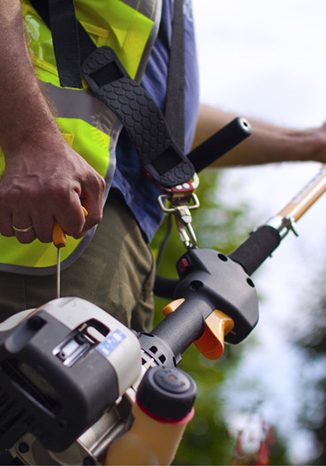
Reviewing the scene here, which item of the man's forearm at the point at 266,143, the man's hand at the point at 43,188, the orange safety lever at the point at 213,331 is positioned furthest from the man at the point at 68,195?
the man's forearm at the point at 266,143

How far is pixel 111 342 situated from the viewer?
1875 mm

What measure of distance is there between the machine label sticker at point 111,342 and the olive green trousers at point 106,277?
48cm

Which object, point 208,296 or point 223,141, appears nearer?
point 208,296

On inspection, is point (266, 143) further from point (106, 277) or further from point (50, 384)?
point (50, 384)

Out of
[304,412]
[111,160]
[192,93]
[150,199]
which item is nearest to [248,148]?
[192,93]

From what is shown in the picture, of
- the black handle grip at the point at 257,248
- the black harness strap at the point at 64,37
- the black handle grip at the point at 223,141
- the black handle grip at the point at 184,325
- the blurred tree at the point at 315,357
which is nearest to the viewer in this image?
the black handle grip at the point at 184,325

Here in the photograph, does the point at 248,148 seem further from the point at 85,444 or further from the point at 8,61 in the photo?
the point at 85,444

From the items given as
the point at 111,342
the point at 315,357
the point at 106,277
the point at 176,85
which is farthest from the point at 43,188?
the point at 315,357

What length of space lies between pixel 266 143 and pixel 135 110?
1216 mm

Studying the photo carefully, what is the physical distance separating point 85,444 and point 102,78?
41.8 inches

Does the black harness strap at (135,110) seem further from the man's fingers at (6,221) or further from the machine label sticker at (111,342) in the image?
the machine label sticker at (111,342)

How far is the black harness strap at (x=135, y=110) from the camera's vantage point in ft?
8.27

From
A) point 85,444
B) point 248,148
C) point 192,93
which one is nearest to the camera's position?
point 85,444

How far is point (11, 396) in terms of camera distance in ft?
6.06
